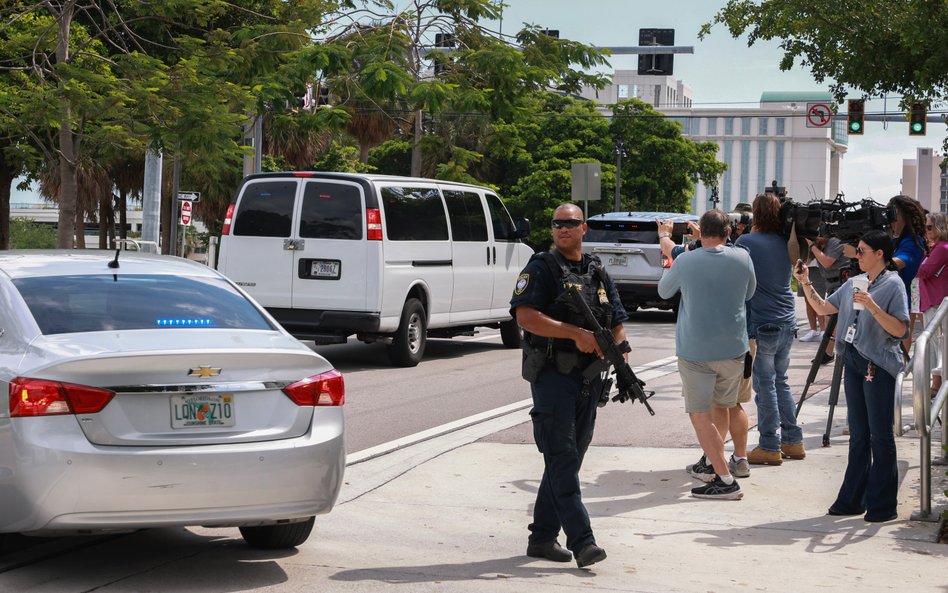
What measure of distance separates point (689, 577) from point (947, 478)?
303 centimetres

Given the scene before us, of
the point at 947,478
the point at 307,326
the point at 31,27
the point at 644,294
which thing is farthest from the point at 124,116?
the point at 947,478

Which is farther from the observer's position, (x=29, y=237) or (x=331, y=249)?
(x=29, y=237)

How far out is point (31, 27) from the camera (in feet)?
67.5

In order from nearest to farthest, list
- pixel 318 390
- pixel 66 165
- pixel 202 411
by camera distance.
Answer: pixel 202 411
pixel 318 390
pixel 66 165

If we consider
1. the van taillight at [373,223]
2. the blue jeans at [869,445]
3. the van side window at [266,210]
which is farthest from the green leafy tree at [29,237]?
the blue jeans at [869,445]

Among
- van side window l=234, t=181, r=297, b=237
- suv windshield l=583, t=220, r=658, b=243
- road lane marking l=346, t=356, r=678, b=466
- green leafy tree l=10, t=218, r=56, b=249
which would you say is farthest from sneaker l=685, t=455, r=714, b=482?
green leafy tree l=10, t=218, r=56, b=249

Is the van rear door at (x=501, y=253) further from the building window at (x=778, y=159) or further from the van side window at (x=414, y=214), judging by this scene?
the building window at (x=778, y=159)

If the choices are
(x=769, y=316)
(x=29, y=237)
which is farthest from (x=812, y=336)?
(x=29, y=237)

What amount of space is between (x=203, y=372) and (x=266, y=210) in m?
9.52

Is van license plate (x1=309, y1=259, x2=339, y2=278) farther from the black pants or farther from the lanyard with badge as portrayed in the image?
the black pants

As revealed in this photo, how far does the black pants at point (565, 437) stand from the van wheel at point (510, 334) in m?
12.0

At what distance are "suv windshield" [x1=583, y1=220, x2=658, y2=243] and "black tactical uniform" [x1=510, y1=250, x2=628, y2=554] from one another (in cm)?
1646

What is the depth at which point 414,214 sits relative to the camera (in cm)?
1545

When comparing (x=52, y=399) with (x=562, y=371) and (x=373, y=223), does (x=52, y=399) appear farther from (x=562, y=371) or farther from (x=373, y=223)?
(x=373, y=223)
